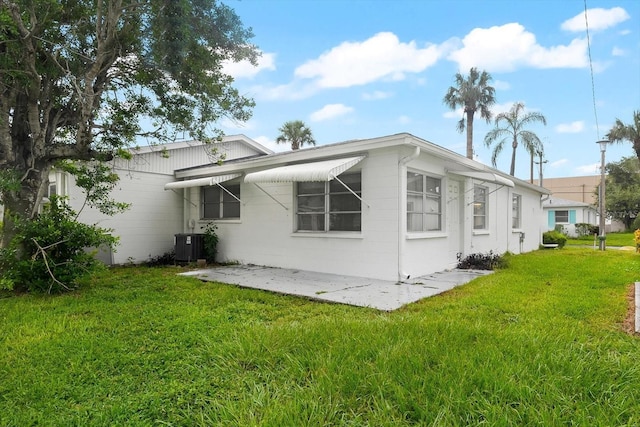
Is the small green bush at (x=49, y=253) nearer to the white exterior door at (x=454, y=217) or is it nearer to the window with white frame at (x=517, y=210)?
the white exterior door at (x=454, y=217)

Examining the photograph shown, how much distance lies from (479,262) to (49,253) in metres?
9.96

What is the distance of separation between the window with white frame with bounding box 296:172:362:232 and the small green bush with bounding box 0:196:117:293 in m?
4.41

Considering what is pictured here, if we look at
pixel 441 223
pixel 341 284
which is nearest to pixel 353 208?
pixel 341 284

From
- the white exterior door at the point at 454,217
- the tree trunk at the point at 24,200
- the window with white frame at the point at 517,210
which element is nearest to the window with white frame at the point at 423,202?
the white exterior door at the point at 454,217

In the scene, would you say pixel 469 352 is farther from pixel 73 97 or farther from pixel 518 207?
pixel 518 207

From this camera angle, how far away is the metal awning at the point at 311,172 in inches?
281

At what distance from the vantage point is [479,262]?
1002cm

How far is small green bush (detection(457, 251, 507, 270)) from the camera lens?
9901mm

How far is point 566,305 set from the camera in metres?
5.52

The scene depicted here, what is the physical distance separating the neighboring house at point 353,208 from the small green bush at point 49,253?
3.53 meters

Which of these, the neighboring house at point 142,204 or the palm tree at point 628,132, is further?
the palm tree at point 628,132

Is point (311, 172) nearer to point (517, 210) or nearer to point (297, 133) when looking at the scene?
point (517, 210)

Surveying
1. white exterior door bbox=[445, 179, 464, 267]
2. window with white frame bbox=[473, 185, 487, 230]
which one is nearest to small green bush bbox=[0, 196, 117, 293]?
white exterior door bbox=[445, 179, 464, 267]

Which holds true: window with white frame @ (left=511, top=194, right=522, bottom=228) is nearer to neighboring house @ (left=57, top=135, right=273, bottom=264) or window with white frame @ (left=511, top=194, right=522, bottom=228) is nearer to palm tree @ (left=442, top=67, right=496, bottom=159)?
palm tree @ (left=442, top=67, right=496, bottom=159)
